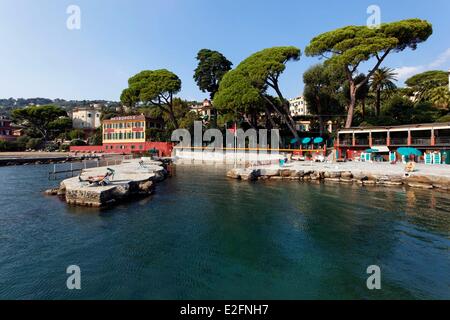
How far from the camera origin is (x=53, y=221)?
47.2 ft

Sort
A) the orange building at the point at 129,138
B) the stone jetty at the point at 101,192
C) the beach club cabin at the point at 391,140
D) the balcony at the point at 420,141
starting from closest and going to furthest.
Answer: the stone jetty at the point at 101,192 → the beach club cabin at the point at 391,140 → the balcony at the point at 420,141 → the orange building at the point at 129,138

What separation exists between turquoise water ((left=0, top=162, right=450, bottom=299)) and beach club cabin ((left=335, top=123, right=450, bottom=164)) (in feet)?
66.2

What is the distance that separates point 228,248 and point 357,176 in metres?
21.5

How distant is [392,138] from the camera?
39375mm

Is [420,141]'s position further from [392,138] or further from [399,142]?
[392,138]

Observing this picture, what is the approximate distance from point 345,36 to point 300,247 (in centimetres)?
4337

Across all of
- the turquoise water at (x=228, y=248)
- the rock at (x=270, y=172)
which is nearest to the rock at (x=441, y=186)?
the turquoise water at (x=228, y=248)

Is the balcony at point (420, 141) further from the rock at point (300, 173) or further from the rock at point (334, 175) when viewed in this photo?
the rock at point (300, 173)

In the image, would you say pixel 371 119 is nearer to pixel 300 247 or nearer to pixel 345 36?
pixel 345 36

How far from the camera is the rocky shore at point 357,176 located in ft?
78.1

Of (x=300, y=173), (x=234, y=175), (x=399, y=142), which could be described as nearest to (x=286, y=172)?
(x=300, y=173)

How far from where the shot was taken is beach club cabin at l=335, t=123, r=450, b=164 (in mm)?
33922

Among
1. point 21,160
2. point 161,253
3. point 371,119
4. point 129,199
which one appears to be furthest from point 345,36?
point 21,160

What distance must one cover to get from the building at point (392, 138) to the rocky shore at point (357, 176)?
8341mm
